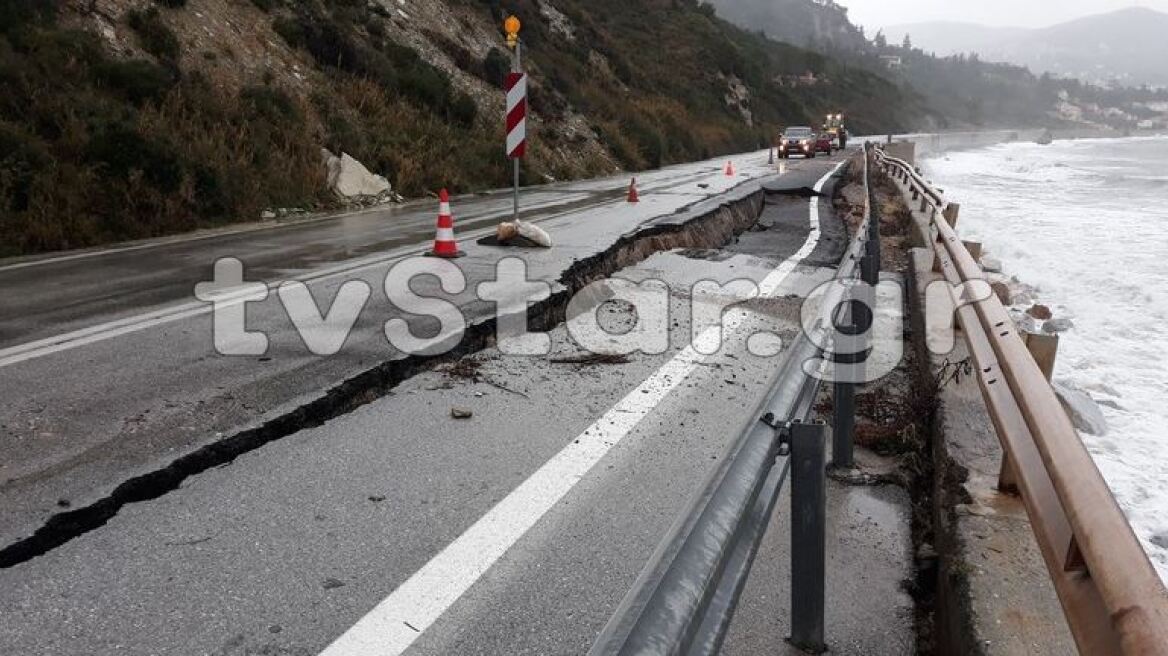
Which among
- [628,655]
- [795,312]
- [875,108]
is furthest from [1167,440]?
[875,108]

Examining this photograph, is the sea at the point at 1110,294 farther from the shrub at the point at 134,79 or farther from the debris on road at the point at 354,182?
the shrub at the point at 134,79

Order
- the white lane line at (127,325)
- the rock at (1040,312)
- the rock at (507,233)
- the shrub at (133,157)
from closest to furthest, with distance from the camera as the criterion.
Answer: the white lane line at (127,325) → the rock at (507,233) → the shrub at (133,157) → the rock at (1040,312)

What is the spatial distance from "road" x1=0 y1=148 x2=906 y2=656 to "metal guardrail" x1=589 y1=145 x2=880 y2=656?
17cm

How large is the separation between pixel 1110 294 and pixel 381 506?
13975 millimetres

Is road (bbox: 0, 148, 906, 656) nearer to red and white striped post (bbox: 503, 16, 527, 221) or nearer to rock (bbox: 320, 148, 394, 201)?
red and white striped post (bbox: 503, 16, 527, 221)

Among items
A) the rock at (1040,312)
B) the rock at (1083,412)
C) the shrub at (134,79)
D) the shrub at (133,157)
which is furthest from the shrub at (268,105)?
the rock at (1083,412)

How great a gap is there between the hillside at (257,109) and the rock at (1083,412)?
1035cm

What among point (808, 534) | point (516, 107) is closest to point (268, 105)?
point (516, 107)

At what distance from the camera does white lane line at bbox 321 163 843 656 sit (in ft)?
7.97

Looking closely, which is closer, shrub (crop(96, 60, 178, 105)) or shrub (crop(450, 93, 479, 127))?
shrub (crop(96, 60, 178, 105))

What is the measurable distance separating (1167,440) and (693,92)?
4574 centimetres

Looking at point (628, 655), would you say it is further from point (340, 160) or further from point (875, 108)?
point (875, 108)

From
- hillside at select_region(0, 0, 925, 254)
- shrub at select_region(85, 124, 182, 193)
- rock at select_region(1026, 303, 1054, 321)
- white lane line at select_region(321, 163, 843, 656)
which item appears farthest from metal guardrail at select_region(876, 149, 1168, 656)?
shrub at select_region(85, 124, 182, 193)

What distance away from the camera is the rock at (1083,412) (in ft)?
21.1
